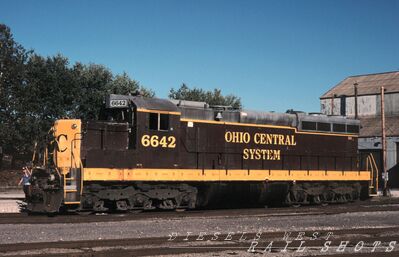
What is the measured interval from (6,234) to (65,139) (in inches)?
233

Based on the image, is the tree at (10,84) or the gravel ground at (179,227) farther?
the tree at (10,84)

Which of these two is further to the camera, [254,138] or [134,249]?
[254,138]

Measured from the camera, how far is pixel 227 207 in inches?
848

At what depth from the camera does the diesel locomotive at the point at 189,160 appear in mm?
16766

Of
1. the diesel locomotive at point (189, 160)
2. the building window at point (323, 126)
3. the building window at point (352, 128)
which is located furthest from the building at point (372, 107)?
the diesel locomotive at point (189, 160)

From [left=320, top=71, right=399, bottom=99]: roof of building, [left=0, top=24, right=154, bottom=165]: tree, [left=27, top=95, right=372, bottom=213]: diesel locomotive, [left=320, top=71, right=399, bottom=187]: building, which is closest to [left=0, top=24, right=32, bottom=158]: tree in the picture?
[left=0, top=24, right=154, bottom=165]: tree

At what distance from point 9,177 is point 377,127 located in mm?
32423

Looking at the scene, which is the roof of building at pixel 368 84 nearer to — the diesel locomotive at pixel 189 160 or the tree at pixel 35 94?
the tree at pixel 35 94

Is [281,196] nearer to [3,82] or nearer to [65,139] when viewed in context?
[65,139]

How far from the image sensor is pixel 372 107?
5634 centimetres

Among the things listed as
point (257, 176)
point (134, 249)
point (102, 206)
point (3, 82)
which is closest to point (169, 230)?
point (134, 249)

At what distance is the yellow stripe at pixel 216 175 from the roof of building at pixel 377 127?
74.4 ft

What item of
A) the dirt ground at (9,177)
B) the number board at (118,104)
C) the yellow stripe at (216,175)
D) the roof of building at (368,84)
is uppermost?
the roof of building at (368,84)

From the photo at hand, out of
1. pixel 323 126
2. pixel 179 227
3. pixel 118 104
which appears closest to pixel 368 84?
pixel 323 126
